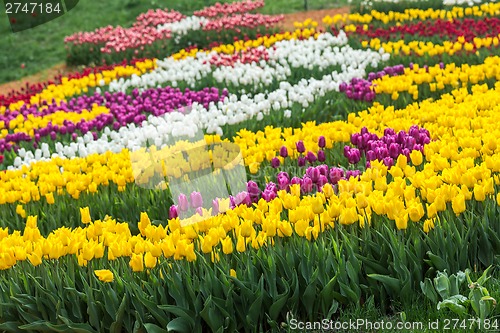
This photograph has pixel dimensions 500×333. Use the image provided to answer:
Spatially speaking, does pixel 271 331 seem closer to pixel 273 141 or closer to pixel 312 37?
pixel 273 141

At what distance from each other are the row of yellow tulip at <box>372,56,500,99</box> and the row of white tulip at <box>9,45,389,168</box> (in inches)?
35.0

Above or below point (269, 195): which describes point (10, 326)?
below

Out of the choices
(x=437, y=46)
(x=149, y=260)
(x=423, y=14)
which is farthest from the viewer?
(x=423, y=14)

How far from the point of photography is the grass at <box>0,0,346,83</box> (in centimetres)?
1791

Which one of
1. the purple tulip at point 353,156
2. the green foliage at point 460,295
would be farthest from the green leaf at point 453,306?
the purple tulip at point 353,156

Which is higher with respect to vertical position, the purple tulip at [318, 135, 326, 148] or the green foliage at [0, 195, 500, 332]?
the purple tulip at [318, 135, 326, 148]

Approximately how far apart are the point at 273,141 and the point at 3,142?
4392mm

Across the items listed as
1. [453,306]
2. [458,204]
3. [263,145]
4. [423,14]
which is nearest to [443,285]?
[453,306]

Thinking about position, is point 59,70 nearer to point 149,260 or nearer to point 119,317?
point 149,260

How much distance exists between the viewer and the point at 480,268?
417cm

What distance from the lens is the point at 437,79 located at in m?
8.80

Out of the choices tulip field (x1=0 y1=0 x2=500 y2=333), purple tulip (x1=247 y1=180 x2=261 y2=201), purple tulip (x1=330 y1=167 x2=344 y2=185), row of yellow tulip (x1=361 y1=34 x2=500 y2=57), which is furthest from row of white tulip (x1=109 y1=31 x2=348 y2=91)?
purple tulip (x1=330 y1=167 x2=344 y2=185)

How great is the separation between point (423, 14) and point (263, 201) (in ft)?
37.5

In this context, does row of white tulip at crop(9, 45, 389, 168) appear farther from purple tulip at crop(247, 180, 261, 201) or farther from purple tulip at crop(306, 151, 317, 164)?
purple tulip at crop(247, 180, 261, 201)
